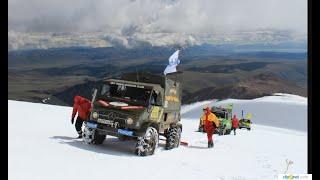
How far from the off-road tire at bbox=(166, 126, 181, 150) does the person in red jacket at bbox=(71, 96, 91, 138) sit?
3.70ft

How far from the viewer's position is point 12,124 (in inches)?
240

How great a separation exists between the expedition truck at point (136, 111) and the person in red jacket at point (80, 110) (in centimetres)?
9

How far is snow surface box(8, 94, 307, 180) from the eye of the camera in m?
6.17

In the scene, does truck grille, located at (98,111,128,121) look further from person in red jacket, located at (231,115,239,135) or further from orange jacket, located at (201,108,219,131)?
person in red jacket, located at (231,115,239,135)

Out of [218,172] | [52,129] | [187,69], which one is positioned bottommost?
[218,172]

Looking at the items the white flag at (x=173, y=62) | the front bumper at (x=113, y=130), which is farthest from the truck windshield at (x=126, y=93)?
the white flag at (x=173, y=62)

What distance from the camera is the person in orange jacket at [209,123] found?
24.8 feet

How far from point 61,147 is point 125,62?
1.40m

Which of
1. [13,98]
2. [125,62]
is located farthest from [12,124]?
[125,62]

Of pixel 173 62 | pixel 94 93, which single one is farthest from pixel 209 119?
pixel 94 93

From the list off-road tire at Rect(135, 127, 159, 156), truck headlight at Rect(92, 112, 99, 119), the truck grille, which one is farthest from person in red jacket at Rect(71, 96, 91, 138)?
off-road tire at Rect(135, 127, 159, 156)

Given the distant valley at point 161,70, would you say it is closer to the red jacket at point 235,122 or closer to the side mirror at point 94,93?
the side mirror at point 94,93

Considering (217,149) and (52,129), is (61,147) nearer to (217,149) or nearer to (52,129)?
(52,129)

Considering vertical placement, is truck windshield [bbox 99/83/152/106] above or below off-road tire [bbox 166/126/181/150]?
above
